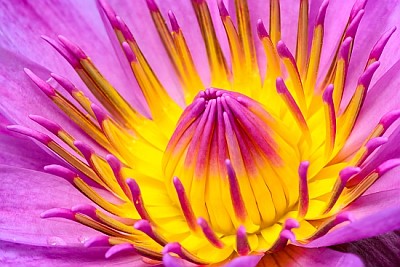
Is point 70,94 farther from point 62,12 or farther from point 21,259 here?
point 21,259

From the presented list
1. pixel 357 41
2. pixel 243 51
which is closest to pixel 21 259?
pixel 243 51

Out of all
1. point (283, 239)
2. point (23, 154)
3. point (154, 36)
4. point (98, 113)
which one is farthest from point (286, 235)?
point (154, 36)

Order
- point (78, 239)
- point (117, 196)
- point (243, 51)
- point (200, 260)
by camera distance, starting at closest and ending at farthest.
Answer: point (200, 260)
point (78, 239)
point (117, 196)
point (243, 51)

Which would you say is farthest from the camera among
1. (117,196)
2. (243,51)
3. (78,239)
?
(243,51)

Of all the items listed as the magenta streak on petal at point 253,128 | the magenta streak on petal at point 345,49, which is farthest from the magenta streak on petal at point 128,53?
the magenta streak on petal at point 345,49

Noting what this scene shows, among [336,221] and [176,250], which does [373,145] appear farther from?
[176,250]

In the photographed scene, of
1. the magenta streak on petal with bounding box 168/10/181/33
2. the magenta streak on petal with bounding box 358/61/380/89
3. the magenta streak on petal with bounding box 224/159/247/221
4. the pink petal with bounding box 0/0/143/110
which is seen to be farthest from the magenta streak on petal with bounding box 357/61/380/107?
the pink petal with bounding box 0/0/143/110

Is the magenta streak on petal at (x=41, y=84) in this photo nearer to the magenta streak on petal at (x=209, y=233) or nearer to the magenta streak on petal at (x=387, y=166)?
the magenta streak on petal at (x=209, y=233)

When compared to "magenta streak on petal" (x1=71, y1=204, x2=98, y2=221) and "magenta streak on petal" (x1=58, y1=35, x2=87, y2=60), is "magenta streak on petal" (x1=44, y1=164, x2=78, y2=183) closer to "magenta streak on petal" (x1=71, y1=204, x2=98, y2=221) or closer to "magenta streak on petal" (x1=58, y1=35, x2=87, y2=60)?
"magenta streak on petal" (x1=71, y1=204, x2=98, y2=221)
